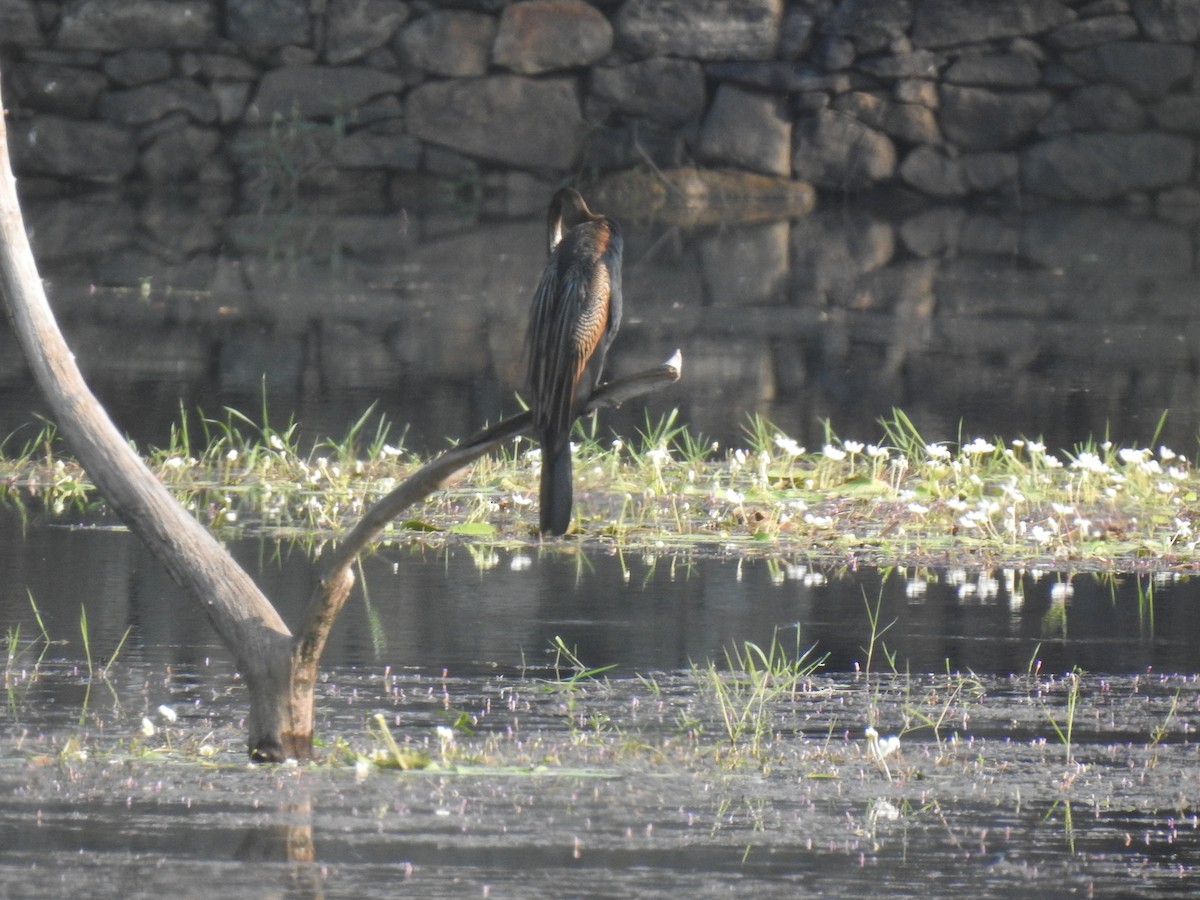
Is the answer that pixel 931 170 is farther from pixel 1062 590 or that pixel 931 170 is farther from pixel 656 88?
pixel 1062 590

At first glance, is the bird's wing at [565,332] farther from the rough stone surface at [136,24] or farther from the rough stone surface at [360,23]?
the rough stone surface at [136,24]

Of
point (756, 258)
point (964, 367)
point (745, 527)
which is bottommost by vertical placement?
point (745, 527)

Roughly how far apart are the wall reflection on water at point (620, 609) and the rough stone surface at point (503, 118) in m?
13.0

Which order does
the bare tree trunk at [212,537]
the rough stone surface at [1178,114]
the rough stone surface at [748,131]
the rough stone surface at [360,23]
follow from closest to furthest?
the bare tree trunk at [212,537]
the rough stone surface at [748,131]
the rough stone surface at [360,23]
the rough stone surface at [1178,114]

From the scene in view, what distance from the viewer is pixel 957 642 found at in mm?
5023

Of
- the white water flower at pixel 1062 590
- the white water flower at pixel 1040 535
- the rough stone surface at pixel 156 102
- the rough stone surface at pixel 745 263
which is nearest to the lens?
the white water flower at pixel 1062 590

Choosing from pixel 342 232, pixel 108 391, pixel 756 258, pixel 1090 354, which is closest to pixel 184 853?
pixel 108 391

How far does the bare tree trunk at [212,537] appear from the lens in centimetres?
392

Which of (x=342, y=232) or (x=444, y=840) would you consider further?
(x=342, y=232)

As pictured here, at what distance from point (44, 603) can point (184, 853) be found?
6.52 ft

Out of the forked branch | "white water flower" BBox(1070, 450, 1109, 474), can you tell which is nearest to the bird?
the forked branch

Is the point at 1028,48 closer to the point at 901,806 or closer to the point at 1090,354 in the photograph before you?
the point at 1090,354

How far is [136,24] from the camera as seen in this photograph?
1884 cm

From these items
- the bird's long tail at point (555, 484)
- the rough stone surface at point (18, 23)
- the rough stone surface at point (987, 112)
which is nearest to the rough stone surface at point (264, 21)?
the rough stone surface at point (18, 23)
